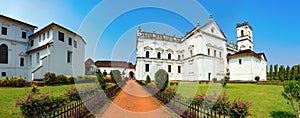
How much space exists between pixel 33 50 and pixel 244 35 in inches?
1793

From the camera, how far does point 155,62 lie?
37.6m

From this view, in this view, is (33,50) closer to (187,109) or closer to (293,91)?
(187,109)

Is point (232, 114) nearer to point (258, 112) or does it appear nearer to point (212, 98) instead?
point (212, 98)

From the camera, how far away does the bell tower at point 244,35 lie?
4078 centimetres

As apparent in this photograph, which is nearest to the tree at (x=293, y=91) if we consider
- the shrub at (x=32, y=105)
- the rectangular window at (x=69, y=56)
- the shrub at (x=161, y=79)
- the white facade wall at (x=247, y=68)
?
the shrub at (x=32, y=105)

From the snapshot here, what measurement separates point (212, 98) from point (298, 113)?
349 cm

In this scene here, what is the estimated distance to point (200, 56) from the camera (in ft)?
108

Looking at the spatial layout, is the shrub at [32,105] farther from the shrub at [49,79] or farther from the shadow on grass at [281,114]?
the shrub at [49,79]

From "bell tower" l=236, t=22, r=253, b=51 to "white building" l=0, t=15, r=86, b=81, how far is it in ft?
131

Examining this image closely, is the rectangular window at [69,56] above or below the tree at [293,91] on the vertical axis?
above

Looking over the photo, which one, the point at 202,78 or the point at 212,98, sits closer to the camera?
the point at 212,98

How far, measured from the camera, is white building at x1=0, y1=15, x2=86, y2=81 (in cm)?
2128

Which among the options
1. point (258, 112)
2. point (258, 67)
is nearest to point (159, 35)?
point (258, 67)

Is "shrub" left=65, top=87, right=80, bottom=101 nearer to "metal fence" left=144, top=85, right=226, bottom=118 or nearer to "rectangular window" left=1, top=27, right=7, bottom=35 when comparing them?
"metal fence" left=144, top=85, right=226, bottom=118
